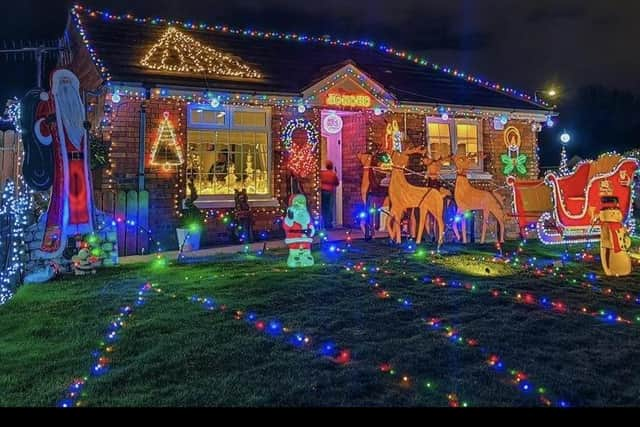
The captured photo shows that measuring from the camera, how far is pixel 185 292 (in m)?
6.38

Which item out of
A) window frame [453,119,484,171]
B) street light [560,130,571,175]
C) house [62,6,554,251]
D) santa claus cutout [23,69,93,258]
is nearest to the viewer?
santa claus cutout [23,69,93,258]

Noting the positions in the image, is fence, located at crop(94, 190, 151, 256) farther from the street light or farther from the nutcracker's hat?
the street light

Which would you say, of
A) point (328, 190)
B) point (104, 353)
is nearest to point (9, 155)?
point (328, 190)

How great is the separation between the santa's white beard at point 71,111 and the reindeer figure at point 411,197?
4866 millimetres

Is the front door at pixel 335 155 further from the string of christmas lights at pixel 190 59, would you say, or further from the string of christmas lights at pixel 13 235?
the string of christmas lights at pixel 13 235

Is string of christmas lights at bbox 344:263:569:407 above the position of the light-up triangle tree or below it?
below

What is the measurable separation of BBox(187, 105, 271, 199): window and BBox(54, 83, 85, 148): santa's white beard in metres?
3.57

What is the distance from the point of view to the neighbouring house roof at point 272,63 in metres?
10.7

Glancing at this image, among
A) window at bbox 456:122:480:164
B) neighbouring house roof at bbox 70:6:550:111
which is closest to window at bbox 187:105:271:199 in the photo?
neighbouring house roof at bbox 70:6:550:111

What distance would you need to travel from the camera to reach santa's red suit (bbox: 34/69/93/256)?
7.18 metres

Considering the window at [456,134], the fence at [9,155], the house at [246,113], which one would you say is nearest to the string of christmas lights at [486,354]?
the house at [246,113]
